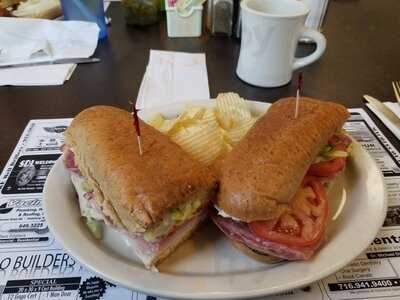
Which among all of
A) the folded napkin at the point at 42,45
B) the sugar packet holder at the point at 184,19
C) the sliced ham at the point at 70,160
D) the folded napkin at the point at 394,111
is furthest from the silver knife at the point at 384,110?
the folded napkin at the point at 42,45

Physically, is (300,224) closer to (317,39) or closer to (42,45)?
(317,39)

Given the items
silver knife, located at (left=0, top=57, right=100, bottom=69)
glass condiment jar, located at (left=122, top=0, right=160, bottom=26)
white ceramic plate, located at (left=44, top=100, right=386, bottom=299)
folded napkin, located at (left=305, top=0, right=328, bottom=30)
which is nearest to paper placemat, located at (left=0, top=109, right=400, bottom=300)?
white ceramic plate, located at (left=44, top=100, right=386, bottom=299)

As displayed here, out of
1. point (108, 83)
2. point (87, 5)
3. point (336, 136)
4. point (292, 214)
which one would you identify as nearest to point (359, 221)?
point (292, 214)

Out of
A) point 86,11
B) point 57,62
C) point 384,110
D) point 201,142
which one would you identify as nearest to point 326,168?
point 201,142

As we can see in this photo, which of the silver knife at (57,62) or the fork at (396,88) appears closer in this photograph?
the fork at (396,88)

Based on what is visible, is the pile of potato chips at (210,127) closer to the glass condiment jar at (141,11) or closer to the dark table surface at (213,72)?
the dark table surface at (213,72)
